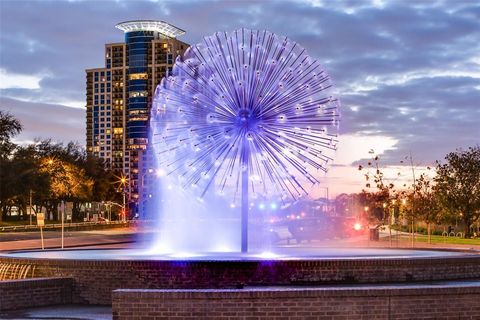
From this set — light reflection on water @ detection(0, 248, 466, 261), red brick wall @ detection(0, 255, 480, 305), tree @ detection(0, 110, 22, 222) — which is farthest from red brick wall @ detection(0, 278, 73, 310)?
tree @ detection(0, 110, 22, 222)

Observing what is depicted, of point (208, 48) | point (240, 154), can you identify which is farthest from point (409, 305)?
point (208, 48)

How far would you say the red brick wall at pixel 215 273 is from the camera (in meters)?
18.5

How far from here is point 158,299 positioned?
14102mm

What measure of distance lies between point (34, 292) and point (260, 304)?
20.5ft

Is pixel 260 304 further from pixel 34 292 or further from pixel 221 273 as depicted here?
pixel 34 292

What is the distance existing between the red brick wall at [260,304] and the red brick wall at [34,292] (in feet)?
13.6

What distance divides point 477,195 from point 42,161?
56.4 meters

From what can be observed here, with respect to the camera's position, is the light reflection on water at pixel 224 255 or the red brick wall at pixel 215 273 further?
the light reflection on water at pixel 224 255

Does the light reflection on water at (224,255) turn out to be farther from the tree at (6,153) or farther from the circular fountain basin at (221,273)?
the tree at (6,153)

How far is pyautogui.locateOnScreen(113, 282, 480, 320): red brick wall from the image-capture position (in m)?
14.1

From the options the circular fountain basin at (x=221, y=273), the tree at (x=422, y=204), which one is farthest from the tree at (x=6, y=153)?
the circular fountain basin at (x=221, y=273)

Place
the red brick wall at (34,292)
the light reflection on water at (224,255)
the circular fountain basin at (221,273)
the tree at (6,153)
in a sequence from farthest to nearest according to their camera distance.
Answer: the tree at (6,153) < the light reflection on water at (224,255) < the circular fountain basin at (221,273) < the red brick wall at (34,292)

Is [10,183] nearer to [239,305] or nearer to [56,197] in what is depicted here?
[56,197]

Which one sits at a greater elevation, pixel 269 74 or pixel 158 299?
pixel 269 74
